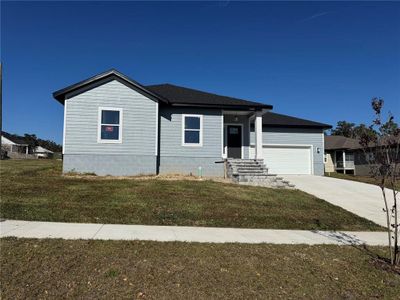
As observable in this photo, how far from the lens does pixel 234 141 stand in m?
19.7

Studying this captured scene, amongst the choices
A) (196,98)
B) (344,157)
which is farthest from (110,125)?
(344,157)

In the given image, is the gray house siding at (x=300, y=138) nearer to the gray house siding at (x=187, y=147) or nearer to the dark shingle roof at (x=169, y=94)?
the dark shingle roof at (x=169, y=94)

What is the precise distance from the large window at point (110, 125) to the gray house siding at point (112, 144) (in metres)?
0.18

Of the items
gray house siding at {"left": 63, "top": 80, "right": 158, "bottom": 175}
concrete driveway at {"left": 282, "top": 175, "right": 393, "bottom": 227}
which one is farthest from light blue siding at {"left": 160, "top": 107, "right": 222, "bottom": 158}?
concrete driveway at {"left": 282, "top": 175, "right": 393, "bottom": 227}

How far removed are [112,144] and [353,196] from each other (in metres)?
11.1

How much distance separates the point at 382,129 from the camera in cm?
600

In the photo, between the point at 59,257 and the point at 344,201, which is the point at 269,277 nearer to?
the point at 59,257

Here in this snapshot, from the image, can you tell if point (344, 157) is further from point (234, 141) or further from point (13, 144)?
→ point (13, 144)

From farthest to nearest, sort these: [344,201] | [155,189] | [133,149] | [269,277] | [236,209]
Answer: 1. [133,149]
2. [344,201]
3. [155,189]
4. [236,209]
5. [269,277]

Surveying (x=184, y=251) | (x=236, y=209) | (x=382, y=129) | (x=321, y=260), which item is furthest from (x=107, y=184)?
(x=382, y=129)

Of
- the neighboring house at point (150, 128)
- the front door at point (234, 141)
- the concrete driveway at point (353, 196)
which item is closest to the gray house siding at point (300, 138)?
the neighboring house at point (150, 128)

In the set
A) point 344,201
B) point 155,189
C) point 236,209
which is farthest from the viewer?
point 344,201

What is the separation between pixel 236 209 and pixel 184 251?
173 inches

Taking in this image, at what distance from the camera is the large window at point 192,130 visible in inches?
687
